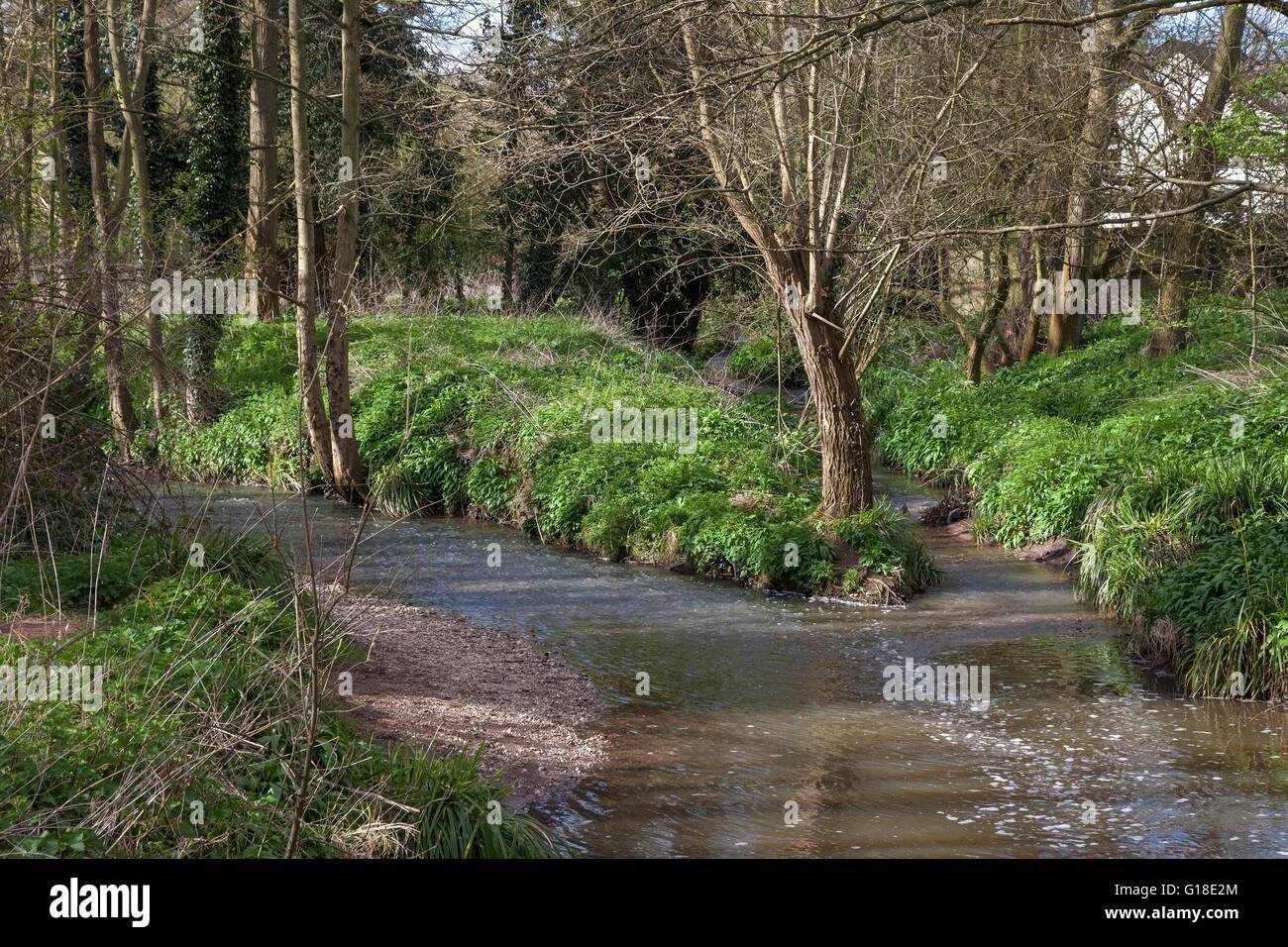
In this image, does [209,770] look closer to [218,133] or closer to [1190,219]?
[1190,219]

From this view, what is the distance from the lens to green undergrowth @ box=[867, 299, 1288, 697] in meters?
9.70

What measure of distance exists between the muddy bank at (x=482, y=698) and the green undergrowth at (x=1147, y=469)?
200 inches

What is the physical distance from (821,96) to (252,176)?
13736 mm

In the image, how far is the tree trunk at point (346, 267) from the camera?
51.9 ft

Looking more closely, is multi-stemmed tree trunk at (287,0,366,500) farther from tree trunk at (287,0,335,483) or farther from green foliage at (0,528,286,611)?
green foliage at (0,528,286,611)

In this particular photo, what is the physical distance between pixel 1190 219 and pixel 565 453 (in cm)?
1014

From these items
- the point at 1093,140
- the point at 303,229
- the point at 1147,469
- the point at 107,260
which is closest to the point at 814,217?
the point at 1147,469

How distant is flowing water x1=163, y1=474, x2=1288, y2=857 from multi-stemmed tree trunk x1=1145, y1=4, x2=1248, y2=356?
696 cm

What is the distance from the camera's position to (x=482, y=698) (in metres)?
8.73

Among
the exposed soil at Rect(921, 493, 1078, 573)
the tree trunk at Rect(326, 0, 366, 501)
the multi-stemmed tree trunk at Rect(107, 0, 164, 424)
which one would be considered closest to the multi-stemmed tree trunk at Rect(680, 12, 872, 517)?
the exposed soil at Rect(921, 493, 1078, 573)

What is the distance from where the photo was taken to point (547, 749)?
314 inches
